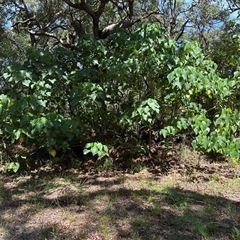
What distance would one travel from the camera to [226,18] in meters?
9.01

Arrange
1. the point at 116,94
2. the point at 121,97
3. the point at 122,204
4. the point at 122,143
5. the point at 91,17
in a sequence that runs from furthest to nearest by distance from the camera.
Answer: the point at 91,17 < the point at 122,143 < the point at 121,97 < the point at 116,94 < the point at 122,204

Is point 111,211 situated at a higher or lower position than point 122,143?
lower

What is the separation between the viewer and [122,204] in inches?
105

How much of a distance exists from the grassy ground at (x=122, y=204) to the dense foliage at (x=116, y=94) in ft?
1.20

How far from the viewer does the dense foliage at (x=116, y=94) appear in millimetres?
3162

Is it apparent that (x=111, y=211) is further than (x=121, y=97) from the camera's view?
No

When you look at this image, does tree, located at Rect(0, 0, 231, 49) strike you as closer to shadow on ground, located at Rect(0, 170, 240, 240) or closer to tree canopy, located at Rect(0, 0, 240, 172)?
tree canopy, located at Rect(0, 0, 240, 172)

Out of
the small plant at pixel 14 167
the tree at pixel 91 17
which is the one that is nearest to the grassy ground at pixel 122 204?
the small plant at pixel 14 167

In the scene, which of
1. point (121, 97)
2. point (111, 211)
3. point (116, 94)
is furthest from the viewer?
point (121, 97)

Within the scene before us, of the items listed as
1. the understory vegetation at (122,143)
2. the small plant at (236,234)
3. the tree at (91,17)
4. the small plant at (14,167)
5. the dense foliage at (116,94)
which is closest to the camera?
the small plant at (236,234)

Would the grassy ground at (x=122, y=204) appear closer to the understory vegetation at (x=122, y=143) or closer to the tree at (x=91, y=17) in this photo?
the understory vegetation at (x=122, y=143)

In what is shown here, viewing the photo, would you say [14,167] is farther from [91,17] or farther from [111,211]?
[91,17]

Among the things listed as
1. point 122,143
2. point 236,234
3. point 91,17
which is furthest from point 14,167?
point 91,17

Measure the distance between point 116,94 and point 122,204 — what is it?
1.46 m
